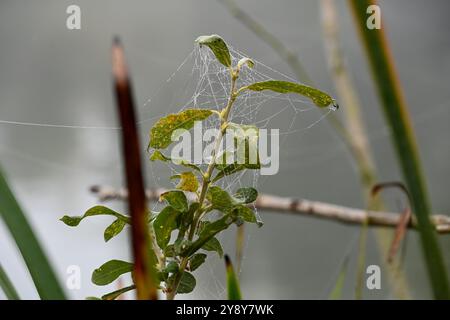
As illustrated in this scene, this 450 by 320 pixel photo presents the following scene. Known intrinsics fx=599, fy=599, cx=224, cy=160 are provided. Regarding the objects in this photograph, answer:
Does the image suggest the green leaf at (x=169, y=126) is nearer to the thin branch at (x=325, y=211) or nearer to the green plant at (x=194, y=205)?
the green plant at (x=194, y=205)

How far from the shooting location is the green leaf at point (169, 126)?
281mm

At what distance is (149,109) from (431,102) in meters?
0.72

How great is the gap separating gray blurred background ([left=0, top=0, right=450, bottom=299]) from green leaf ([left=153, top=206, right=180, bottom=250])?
1.16 metres

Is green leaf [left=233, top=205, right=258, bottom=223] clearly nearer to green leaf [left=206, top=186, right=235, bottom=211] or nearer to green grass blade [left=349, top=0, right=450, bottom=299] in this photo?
green leaf [left=206, top=186, right=235, bottom=211]

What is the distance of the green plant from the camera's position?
25 centimetres

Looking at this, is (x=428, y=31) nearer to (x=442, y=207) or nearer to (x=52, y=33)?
(x=442, y=207)

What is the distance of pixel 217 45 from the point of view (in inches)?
10.8

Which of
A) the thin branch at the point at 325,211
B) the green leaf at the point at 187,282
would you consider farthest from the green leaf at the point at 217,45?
the thin branch at the point at 325,211

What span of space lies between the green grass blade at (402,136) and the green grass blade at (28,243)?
0.09 m

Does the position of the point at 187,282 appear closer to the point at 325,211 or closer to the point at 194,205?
the point at 194,205

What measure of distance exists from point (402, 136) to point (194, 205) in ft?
0.52

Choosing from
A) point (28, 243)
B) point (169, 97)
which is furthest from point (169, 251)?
point (169, 97)

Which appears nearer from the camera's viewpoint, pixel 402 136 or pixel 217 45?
pixel 402 136
